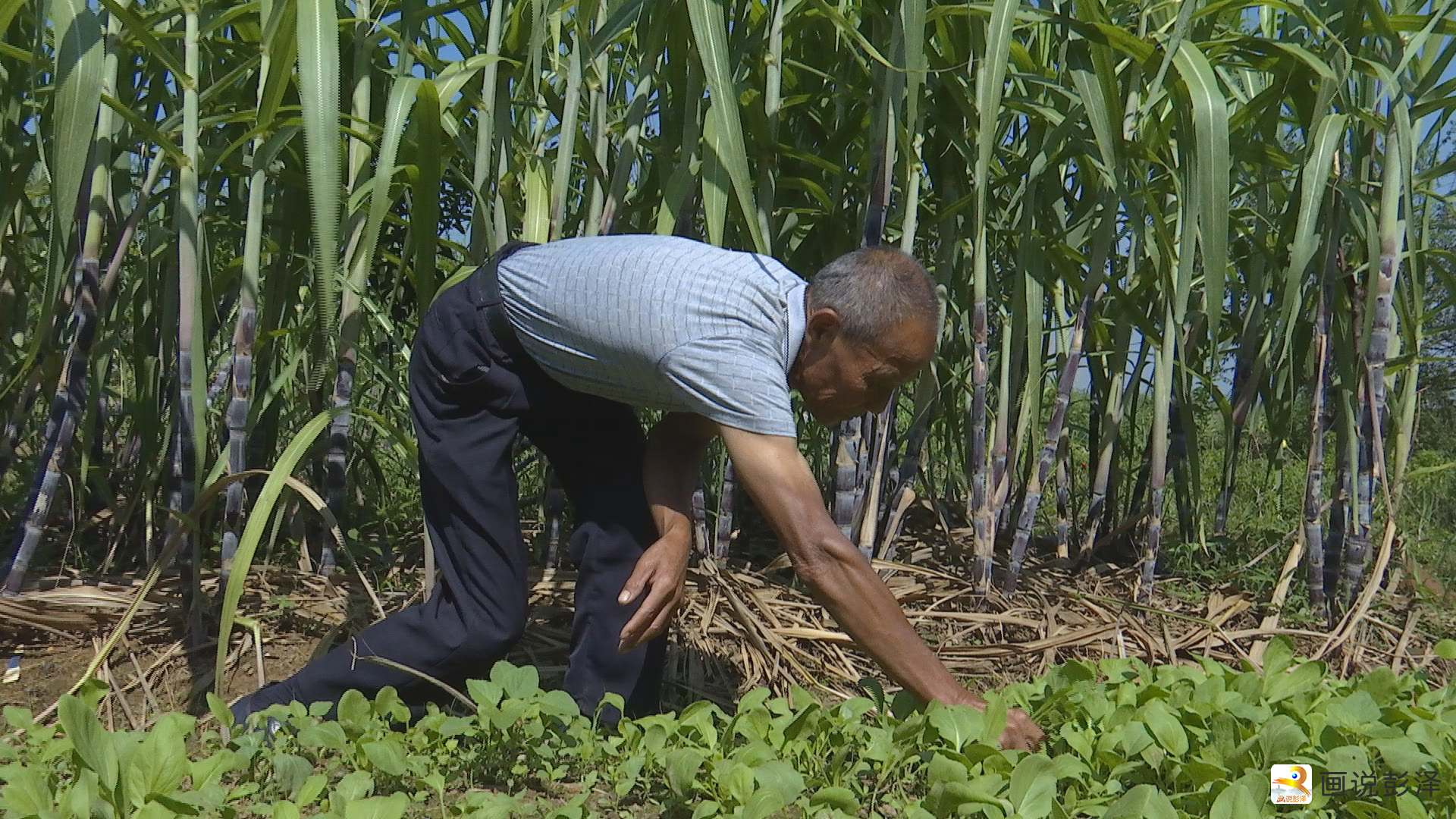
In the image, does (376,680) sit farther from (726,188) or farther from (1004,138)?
(1004,138)

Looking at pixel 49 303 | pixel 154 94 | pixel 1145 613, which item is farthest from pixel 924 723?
pixel 154 94

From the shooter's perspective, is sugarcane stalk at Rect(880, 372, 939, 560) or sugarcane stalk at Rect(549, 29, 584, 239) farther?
sugarcane stalk at Rect(880, 372, 939, 560)

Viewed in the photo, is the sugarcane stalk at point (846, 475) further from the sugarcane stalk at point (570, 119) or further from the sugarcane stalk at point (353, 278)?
the sugarcane stalk at point (353, 278)

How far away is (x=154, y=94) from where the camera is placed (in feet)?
7.18

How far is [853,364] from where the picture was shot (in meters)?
1.65

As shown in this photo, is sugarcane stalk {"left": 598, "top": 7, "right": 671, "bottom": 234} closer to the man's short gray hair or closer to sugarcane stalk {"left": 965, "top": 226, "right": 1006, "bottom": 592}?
the man's short gray hair

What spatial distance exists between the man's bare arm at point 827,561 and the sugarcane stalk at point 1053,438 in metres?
0.79

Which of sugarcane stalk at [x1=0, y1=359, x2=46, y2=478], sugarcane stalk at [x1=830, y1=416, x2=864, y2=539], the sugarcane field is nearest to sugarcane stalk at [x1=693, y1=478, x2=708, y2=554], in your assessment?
the sugarcane field

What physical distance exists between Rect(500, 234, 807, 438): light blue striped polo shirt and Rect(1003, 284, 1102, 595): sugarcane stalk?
2.32ft

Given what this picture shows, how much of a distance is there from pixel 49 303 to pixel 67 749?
27.3 inches

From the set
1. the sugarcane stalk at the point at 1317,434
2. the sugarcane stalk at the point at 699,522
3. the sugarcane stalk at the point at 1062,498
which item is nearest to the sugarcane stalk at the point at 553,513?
the sugarcane stalk at the point at 699,522

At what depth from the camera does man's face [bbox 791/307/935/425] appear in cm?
163

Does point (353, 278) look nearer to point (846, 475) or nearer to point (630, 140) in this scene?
point (630, 140)

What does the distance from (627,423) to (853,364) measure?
0.51 metres
